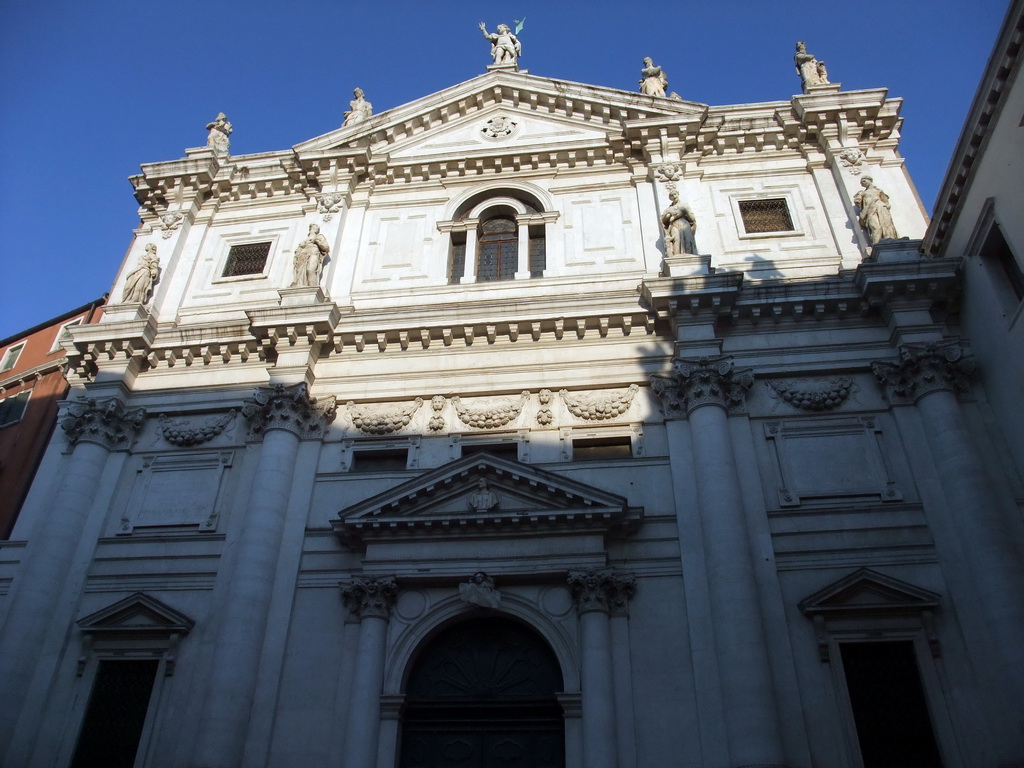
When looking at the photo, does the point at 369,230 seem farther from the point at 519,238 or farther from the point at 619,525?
the point at 619,525

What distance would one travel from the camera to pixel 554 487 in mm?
15586

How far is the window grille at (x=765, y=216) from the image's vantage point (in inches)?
798

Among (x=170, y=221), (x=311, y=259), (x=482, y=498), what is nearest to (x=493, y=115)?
(x=311, y=259)

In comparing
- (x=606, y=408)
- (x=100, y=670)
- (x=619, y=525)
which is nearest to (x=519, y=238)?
(x=606, y=408)

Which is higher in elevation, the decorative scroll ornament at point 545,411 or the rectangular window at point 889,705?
the decorative scroll ornament at point 545,411

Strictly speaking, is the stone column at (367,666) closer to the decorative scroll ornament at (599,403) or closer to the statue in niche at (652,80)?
the decorative scroll ornament at (599,403)

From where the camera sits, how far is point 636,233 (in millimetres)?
20453

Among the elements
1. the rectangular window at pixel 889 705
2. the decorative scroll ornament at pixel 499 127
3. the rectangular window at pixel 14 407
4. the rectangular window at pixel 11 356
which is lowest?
the rectangular window at pixel 889 705

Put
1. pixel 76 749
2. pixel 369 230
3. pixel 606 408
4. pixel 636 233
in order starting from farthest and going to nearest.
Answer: pixel 369 230
pixel 636 233
pixel 606 408
pixel 76 749

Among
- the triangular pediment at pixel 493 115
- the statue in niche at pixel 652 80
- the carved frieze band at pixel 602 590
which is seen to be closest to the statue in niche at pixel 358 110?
the triangular pediment at pixel 493 115

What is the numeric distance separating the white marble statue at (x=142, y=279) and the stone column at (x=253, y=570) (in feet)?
15.6

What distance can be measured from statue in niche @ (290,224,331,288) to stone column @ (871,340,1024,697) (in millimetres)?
12416

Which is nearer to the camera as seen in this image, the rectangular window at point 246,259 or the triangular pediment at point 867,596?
the triangular pediment at point 867,596

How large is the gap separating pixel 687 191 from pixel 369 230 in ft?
26.7
